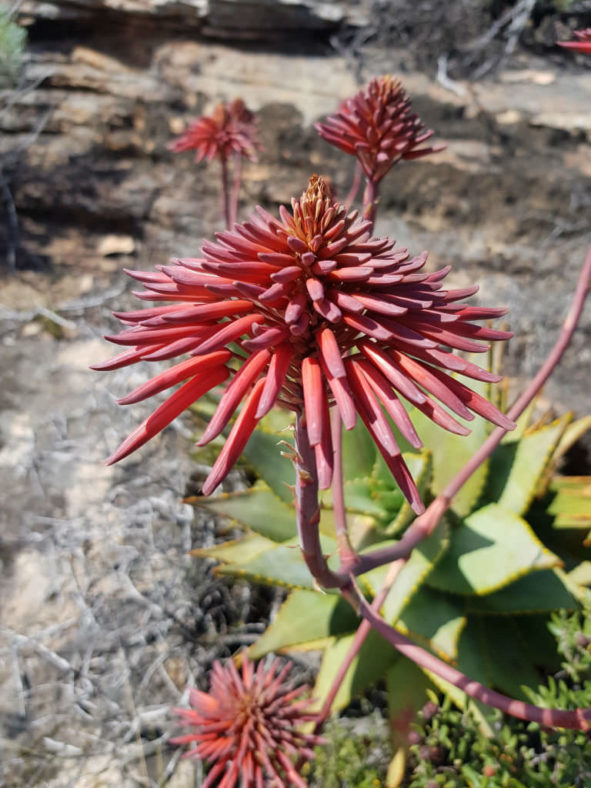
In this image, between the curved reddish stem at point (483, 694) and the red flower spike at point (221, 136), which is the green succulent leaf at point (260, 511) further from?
the red flower spike at point (221, 136)

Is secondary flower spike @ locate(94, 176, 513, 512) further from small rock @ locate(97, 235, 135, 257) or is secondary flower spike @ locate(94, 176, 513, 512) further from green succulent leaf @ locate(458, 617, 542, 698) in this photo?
small rock @ locate(97, 235, 135, 257)

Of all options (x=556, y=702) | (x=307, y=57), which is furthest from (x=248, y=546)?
(x=307, y=57)

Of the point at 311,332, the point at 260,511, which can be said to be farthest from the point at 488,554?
the point at 311,332

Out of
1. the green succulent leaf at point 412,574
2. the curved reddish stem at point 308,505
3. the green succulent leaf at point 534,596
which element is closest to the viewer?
the curved reddish stem at point 308,505

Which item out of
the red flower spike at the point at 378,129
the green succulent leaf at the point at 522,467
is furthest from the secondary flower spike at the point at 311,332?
the green succulent leaf at the point at 522,467

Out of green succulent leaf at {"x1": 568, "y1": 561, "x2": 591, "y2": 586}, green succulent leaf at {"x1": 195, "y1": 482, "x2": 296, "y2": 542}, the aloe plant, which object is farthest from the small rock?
green succulent leaf at {"x1": 568, "y1": 561, "x2": 591, "y2": 586}
